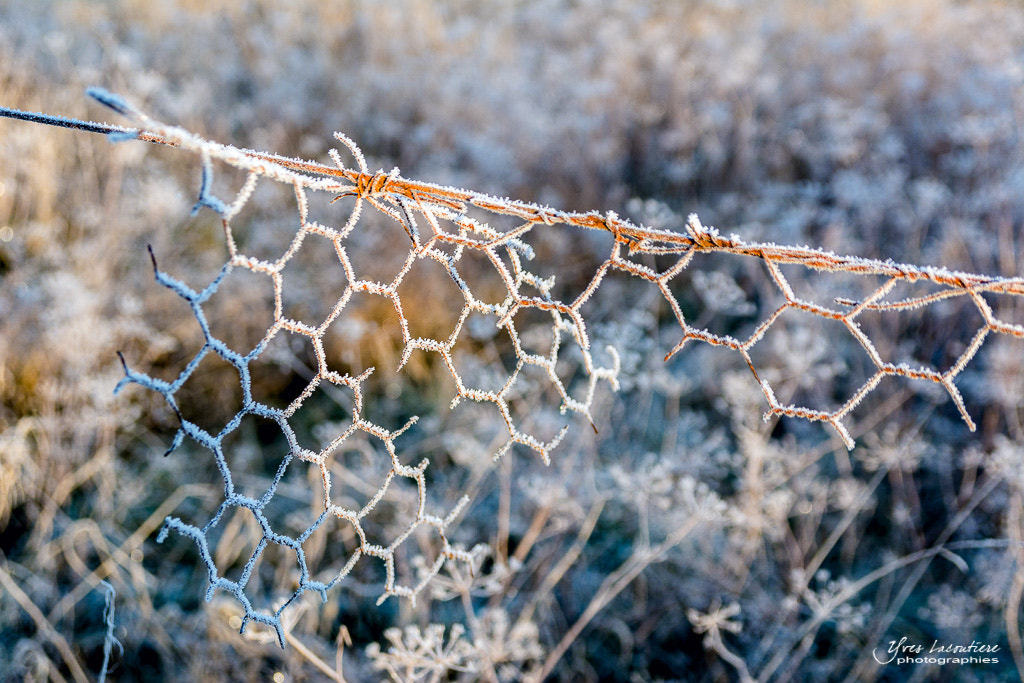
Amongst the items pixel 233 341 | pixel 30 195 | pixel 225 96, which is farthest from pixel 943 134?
pixel 30 195

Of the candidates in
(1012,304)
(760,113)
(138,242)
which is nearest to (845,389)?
(1012,304)

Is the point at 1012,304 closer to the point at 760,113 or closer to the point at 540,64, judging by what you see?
the point at 760,113

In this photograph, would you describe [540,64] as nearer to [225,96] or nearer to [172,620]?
[225,96]

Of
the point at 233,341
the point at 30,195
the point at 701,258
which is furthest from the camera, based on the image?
the point at 701,258

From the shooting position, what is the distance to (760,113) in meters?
2.84

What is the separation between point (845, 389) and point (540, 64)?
7.78 feet

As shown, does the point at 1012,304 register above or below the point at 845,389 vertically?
above

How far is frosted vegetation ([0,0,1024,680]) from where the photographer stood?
1265mm

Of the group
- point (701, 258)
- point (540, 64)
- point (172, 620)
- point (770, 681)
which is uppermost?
point (540, 64)

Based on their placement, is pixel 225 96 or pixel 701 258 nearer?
pixel 701 258

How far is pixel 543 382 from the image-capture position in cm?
158

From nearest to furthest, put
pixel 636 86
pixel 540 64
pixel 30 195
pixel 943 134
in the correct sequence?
1. pixel 30 195
2. pixel 943 134
3. pixel 636 86
4. pixel 540 64

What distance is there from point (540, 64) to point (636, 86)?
68cm

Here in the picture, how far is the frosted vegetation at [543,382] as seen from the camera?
1265 millimetres
